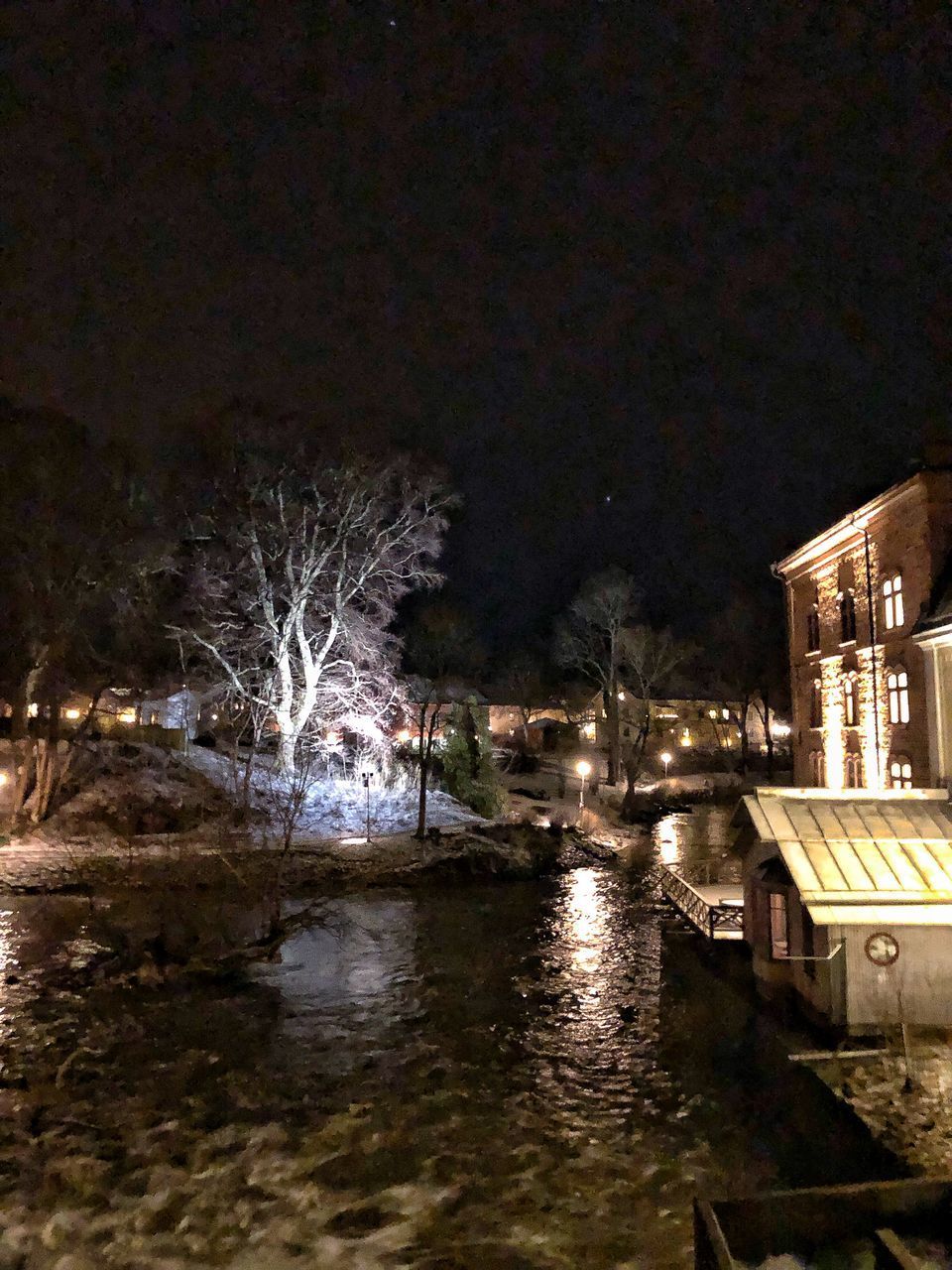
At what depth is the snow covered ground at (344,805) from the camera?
2762cm

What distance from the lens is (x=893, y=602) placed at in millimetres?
19141

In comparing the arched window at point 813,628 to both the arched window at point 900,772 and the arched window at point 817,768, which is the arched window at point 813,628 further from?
the arched window at point 900,772

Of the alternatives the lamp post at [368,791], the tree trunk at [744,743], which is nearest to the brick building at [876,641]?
the lamp post at [368,791]

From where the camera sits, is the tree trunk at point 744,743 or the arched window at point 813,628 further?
the tree trunk at point 744,743

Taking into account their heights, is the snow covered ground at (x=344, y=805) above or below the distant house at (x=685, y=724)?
below

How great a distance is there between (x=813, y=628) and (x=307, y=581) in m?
16.2

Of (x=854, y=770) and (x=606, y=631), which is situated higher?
(x=606, y=631)

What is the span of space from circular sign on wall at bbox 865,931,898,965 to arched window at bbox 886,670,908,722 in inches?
313

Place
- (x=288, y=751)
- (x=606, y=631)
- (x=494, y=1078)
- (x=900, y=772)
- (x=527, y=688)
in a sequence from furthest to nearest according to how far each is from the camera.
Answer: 1. (x=527, y=688)
2. (x=606, y=631)
3. (x=288, y=751)
4. (x=900, y=772)
5. (x=494, y=1078)

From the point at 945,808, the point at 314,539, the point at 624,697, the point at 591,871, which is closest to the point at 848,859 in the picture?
the point at 945,808

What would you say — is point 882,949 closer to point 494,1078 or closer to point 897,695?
point 494,1078

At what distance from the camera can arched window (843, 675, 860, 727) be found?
835 inches

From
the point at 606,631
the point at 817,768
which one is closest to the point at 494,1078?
the point at 817,768

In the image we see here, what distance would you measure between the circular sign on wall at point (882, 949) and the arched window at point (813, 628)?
1318 cm
